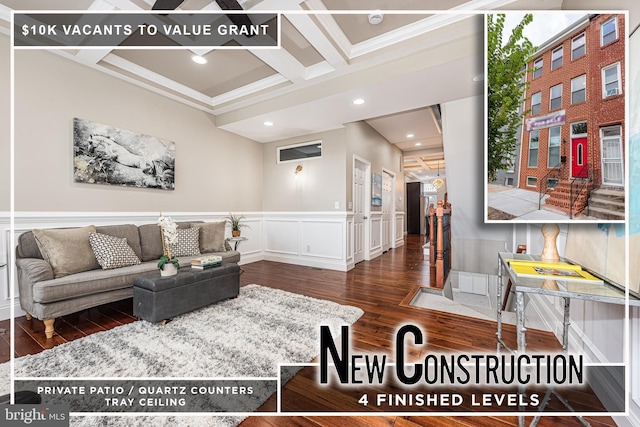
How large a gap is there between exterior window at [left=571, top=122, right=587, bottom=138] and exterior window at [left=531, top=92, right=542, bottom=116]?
0.50ft

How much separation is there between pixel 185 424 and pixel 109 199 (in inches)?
109

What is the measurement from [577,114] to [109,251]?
11.2ft

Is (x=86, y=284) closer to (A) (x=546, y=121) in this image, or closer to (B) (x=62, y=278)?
(B) (x=62, y=278)

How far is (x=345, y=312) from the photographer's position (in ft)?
7.47

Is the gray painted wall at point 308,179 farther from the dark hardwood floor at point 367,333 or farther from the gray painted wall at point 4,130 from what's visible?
the gray painted wall at point 4,130

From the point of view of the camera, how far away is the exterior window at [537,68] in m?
1.12

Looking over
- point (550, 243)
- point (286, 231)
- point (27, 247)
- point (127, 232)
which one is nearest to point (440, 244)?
point (550, 243)

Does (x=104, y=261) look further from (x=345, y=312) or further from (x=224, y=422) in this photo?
(x=345, y=312)

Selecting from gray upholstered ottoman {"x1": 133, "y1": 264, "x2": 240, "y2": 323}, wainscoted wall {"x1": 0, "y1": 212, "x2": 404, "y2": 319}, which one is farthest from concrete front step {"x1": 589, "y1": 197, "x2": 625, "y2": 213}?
wainscoted wall {"x1": 0, "y1": 212, "x2": 404, "y2": 319}

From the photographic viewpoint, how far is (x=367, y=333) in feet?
6.31

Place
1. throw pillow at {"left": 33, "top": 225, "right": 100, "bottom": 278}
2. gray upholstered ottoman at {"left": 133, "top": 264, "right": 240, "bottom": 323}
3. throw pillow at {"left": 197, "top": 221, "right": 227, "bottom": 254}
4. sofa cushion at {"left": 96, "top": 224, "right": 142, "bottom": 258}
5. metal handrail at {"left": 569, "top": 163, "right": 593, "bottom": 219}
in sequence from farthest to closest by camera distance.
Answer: throw pillow at {"left": 197, "top": 221, "right": 227, "bottom": 254} < sofa cushion at {"left": 96, "top": 224, "right": 142, "bottom": 258} < throw pillow at {"left": 33, "top": 225, "right": 100, "bottom": 278} < gray upholstered ottoman at {"left": 133, "top": 264, "right": 240, "bottom": 323} < metal handrail at {"left": 569, "top": 163, "right": 593, "bottom": 219}

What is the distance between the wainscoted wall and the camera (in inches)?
108

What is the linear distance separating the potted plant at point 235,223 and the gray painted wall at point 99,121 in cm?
15

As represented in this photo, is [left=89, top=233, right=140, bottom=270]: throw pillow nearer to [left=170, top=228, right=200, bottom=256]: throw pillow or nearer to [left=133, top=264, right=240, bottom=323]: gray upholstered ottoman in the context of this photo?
[left=133, top=264, right=240, bottom=323]: gray upholstered ottoman
